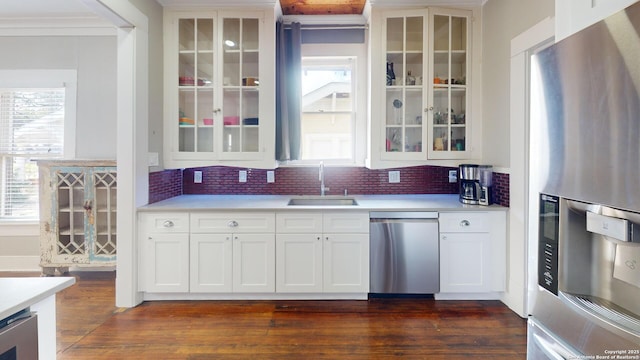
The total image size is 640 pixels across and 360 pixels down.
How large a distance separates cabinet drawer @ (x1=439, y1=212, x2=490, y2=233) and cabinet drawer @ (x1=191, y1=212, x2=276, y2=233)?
144 cm

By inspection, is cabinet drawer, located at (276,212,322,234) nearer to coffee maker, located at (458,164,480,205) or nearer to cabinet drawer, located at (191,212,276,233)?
cabinet drawer, located at (191,212,276,233)

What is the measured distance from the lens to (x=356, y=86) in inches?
132

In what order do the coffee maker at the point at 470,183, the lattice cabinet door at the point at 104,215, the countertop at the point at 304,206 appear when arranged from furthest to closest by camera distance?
1. the lattice cabinet door at the point at 104,215
2. the coffee maker at the point at 470,183
3. the countertop at the point at 304,206

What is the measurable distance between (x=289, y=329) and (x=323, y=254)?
630mm

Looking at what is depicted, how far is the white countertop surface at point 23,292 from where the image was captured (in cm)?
78

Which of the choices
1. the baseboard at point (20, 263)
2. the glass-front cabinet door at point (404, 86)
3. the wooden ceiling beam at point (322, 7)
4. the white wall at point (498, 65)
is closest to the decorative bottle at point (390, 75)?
the glass-front cabinet door at point (404, 86)

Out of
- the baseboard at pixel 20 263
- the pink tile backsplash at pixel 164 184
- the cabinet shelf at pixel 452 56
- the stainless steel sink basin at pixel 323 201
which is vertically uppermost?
the cabinet shelf at pixel 452 56

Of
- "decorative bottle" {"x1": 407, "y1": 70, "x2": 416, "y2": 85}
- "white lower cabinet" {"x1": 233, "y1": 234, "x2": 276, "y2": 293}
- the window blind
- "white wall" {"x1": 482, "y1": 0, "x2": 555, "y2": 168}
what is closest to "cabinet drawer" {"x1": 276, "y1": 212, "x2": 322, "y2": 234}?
"white lower cabinet" {"x1": 233, "y1": 234, "x2": 276, "y2": 293}

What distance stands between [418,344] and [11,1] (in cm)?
450

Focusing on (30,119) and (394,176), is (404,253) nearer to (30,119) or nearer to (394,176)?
(394,176)

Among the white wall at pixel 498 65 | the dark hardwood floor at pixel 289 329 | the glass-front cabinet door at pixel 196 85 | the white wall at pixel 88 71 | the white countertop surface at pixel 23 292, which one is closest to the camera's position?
the white countertop surface at pixel 23 292

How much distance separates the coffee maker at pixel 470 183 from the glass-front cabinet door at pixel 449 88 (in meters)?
0.22

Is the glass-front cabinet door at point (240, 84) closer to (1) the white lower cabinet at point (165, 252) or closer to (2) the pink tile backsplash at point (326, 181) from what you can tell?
(2) the pink tile backsplash at point (326, 181)

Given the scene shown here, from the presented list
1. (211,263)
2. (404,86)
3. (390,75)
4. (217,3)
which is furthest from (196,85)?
(404,86)
